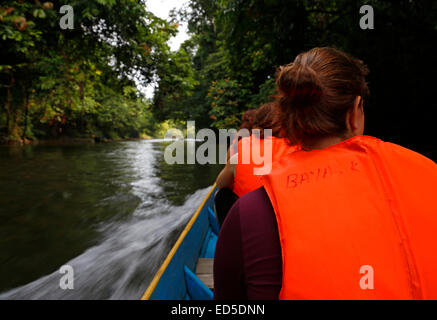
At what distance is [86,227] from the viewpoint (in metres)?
5.80

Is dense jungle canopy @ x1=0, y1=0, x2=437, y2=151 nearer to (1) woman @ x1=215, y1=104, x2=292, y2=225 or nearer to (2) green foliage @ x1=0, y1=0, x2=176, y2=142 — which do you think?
(2) green foliage @ x1=0, y1=0, x2=176, y2=142

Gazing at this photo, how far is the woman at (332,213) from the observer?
61cm

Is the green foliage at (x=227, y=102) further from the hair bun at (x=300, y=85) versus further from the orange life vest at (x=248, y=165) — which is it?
the hair bun at (x=300, y=85)

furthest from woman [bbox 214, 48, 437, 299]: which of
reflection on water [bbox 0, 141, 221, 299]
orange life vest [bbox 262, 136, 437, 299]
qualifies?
reflection on water [bbox 0, 141, 221, 299]

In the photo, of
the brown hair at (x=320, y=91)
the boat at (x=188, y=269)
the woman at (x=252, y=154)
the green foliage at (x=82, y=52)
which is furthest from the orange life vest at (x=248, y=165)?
the green foliage at (x=82, y=52)

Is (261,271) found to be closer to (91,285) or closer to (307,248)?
(307,248)

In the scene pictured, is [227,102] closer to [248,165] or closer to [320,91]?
[248,165]

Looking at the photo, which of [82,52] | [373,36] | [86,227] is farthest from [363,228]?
[82,52]

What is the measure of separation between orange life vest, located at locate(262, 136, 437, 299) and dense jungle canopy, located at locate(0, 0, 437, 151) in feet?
13.1

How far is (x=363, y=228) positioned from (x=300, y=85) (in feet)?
1.51

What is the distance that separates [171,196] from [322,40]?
23.3 ft

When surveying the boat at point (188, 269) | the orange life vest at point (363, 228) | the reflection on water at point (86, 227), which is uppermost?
the orange life vest at point (363, 228)

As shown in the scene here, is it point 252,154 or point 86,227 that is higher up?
point 252,154

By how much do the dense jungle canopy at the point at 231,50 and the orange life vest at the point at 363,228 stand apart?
13.1 ft
